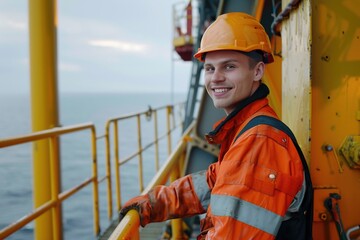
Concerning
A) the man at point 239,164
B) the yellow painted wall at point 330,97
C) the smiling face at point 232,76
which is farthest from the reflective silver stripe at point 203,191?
the yellow painted wall at point 330,97

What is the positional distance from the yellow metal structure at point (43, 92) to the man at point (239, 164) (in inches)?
85.9

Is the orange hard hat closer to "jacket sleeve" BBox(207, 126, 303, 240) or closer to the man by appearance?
the man

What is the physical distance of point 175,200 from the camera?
6.86ft

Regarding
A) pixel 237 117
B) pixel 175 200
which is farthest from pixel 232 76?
pixel 175 200

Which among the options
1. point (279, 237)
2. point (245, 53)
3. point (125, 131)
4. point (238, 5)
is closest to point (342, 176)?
point (279, 237)

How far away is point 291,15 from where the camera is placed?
2.50 metres

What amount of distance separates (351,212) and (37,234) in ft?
10.2

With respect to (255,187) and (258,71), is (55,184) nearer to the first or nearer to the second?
(258,71)

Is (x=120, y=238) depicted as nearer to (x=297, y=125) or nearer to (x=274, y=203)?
(x=274, y=203)

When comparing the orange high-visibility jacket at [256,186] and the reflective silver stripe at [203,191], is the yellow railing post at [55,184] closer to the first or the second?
the reflective silver stripe at [203,191]

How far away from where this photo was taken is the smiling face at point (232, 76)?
179cm

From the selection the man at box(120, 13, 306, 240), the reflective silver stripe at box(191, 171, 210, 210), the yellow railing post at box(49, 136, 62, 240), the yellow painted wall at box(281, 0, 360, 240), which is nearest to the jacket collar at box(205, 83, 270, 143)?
the man at box(120, 13, 306, 240)

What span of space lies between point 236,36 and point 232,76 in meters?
0.19

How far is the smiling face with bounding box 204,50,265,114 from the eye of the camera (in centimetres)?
179
